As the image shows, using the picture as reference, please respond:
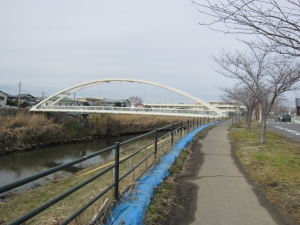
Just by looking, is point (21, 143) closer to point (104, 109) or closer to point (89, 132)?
point (89, 132)

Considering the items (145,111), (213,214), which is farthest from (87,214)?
(145,111)

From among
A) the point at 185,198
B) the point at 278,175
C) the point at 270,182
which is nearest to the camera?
the point at 185,198

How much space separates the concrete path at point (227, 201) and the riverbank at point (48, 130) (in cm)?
1752

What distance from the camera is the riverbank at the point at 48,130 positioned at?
20344 mm

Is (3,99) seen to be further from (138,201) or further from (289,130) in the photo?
(138,201)

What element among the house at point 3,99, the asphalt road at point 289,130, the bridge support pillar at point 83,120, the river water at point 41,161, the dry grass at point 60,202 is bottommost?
the river water at point 41,161

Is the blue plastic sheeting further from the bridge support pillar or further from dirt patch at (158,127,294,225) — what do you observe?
the bridge support pillar

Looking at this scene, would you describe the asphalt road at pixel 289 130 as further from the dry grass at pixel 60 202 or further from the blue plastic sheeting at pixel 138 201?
the dry grass at pixel 60 202

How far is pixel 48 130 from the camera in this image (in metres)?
23.9

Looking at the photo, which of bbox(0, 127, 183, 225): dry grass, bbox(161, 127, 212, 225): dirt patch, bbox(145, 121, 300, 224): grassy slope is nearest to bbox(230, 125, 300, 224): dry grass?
bbox(145, 121, 300, 224): grassy slope

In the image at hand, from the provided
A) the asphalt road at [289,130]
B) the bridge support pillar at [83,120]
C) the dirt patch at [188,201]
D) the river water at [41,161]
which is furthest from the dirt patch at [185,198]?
the bridge support pillar at [83,120]

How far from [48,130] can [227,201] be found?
72.1 feet

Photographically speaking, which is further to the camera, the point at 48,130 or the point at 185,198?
the point at 48,130

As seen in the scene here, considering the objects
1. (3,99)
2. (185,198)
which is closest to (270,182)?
(185,198)
